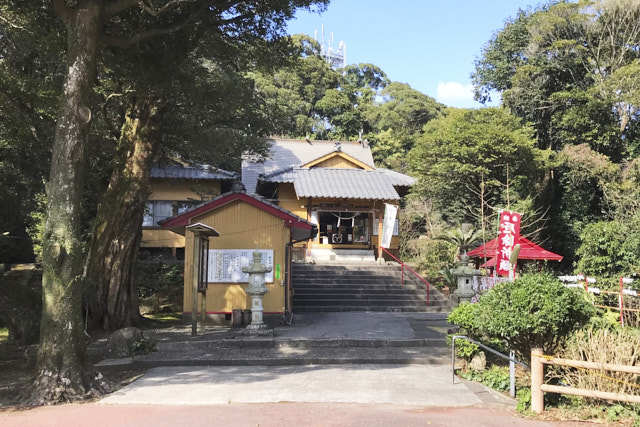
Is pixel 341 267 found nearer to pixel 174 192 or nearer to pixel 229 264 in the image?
pixel 229 264

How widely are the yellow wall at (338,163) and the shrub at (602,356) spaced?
1947 cm

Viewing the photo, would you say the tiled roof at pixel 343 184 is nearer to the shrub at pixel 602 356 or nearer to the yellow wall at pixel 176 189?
the yellow wall at pixel 176 189

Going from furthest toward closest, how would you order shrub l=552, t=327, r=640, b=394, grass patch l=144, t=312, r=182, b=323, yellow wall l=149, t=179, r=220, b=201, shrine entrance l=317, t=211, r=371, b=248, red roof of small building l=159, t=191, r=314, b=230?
shrine entrance l=317, t=211, r=371, b=248 → yellow wall l=149, t=179, r=220, b=201 → grass patch l=144, t=312, r=182, b=323 → red roof of small building l=159, t=191, r=314, b=230 → shrub l=552, t=327, r=640, b=394

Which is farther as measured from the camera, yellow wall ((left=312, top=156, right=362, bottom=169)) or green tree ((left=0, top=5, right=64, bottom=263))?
yellow wall ((left=312, top=156, right=362, bottom=169))

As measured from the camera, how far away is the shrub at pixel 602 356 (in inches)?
247

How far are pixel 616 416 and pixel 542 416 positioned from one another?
0.86 metres

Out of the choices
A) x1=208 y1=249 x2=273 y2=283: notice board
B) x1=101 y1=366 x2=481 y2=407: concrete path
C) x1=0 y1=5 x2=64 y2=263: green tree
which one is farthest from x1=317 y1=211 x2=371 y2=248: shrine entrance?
x1=101 y1=366 x2=481 y2=407: concrete path

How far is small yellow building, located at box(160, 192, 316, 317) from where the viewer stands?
1345cm

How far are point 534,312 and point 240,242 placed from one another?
880 centimetres

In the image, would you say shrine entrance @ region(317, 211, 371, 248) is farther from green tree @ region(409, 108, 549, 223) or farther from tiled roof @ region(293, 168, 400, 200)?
green tree @ region(409, 108, 549, 223)

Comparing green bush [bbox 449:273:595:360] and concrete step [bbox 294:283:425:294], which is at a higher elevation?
green bush [bbox 449:273:595:360]

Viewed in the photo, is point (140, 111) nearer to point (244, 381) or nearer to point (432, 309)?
point (244, 381)

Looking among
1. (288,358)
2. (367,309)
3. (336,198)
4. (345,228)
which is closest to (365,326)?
(367,309)

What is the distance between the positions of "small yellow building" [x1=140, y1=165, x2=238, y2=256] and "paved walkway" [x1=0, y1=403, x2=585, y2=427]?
53.6 ft
